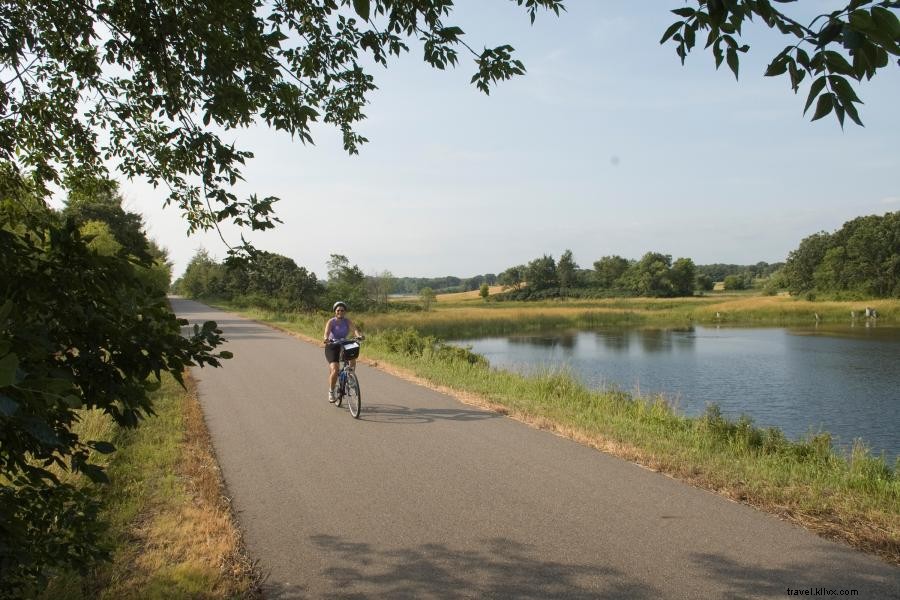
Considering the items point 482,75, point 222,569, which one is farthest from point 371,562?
point 482,75

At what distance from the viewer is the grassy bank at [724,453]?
4.46 meters

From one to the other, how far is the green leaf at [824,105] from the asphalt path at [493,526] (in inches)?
108

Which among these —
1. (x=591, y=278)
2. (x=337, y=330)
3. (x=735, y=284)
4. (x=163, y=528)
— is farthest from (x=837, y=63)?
(x=735, y=284)

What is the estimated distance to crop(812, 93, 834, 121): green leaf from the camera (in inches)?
68.0

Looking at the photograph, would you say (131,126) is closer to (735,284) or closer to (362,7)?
(362,7)

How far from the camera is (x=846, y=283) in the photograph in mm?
76188

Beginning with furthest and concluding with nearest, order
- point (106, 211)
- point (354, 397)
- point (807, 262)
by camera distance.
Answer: point (807, 262) < point (106, 211) < point (354, 397)

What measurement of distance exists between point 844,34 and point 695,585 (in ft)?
10.0

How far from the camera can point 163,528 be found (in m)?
4.42

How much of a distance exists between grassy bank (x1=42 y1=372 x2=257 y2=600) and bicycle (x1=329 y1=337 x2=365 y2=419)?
6.78 ft

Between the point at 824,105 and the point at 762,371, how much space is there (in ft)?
72.1

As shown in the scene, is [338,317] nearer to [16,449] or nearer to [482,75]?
[482,75]

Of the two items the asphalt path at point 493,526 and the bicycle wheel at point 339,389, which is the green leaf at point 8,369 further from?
the bicycle wheel at point 339,389

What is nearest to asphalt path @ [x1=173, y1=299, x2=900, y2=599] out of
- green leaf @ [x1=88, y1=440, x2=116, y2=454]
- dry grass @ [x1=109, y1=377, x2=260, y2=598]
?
dry grass @ [x1=109, y1=377, x2=260, y2=598]
